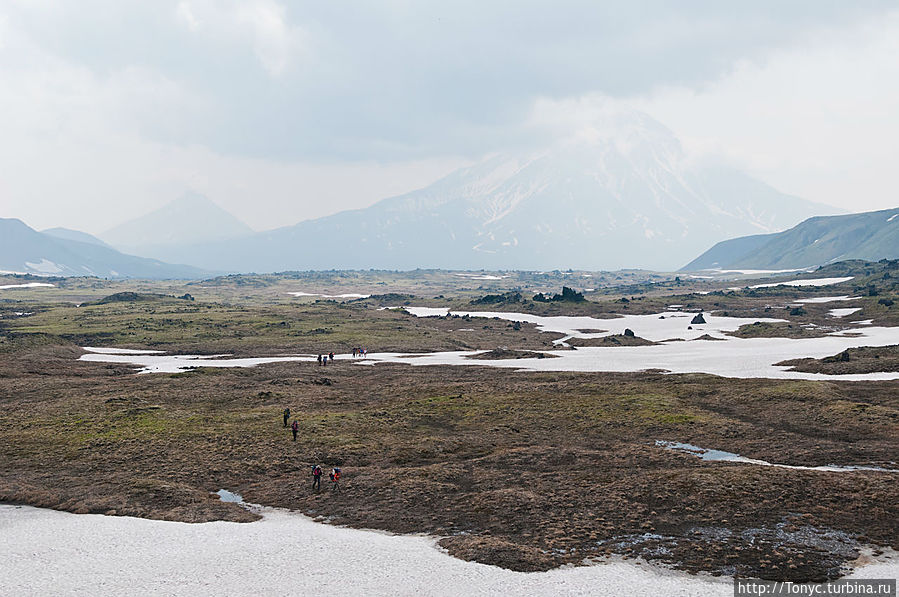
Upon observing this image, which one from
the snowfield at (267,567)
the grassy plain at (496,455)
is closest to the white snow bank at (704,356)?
the grassy plain at (496,455)

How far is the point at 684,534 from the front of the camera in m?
37.9

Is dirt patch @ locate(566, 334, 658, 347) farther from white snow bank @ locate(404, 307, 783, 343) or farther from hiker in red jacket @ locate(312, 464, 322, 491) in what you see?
hiker in red jacket @ locate(312, 464, 322, 491)

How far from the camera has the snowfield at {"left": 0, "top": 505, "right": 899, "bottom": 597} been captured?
32.2 m

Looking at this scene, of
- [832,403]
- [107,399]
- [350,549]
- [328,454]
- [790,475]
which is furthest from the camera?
A: [107,399]

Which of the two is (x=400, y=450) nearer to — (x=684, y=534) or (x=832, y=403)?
(x=684, y=534)

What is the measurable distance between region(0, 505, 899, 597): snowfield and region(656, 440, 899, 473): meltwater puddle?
16784mm

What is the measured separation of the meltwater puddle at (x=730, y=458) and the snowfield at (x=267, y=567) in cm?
1678

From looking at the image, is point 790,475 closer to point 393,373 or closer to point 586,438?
point 586,438

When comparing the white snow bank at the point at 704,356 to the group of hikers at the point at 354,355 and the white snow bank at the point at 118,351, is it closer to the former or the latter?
the group of hikers at the point at 354,355

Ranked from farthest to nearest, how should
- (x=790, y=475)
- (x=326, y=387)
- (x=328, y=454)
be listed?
(x=326, y=387), (x=328, y=454), (x=790, y=475)

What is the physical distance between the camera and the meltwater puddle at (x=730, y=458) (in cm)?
4792

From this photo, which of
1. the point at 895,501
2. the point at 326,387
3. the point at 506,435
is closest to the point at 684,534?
the point at 895,501

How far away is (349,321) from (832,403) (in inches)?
5344

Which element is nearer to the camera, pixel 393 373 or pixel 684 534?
pixel 684 534
